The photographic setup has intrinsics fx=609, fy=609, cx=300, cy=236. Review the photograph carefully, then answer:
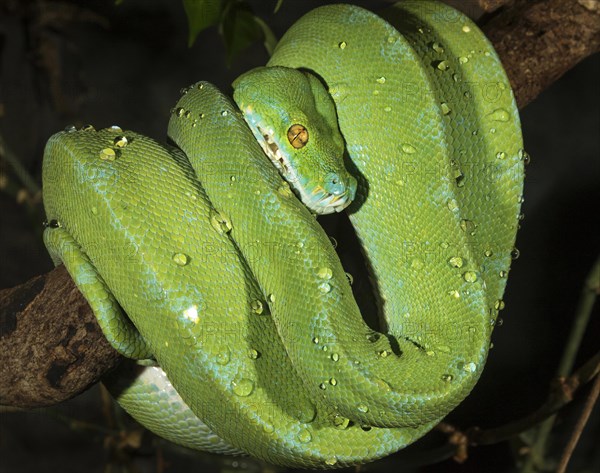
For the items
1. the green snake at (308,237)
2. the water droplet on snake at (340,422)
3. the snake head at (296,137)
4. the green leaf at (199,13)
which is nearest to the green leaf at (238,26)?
the green leaf at (199,13)

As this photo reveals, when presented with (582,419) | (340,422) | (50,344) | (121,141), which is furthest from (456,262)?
(50,344)

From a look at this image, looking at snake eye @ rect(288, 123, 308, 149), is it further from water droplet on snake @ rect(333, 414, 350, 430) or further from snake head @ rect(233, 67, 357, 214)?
water droplet on snake @ rect(333, 414, 350, 430)

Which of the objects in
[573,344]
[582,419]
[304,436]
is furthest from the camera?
[573,344]

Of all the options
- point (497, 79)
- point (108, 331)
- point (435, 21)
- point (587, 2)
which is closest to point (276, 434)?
point (108, 331)

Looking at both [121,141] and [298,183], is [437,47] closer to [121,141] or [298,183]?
[298,183]

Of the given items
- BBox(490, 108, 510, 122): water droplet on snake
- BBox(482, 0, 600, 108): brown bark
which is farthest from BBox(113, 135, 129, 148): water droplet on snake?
BBox(482, 0, 600, 108): brown bark

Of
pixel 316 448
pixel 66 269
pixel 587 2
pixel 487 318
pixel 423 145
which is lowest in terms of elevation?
pixel 316 448

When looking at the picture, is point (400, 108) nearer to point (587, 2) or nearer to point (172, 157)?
point (172, 157)
